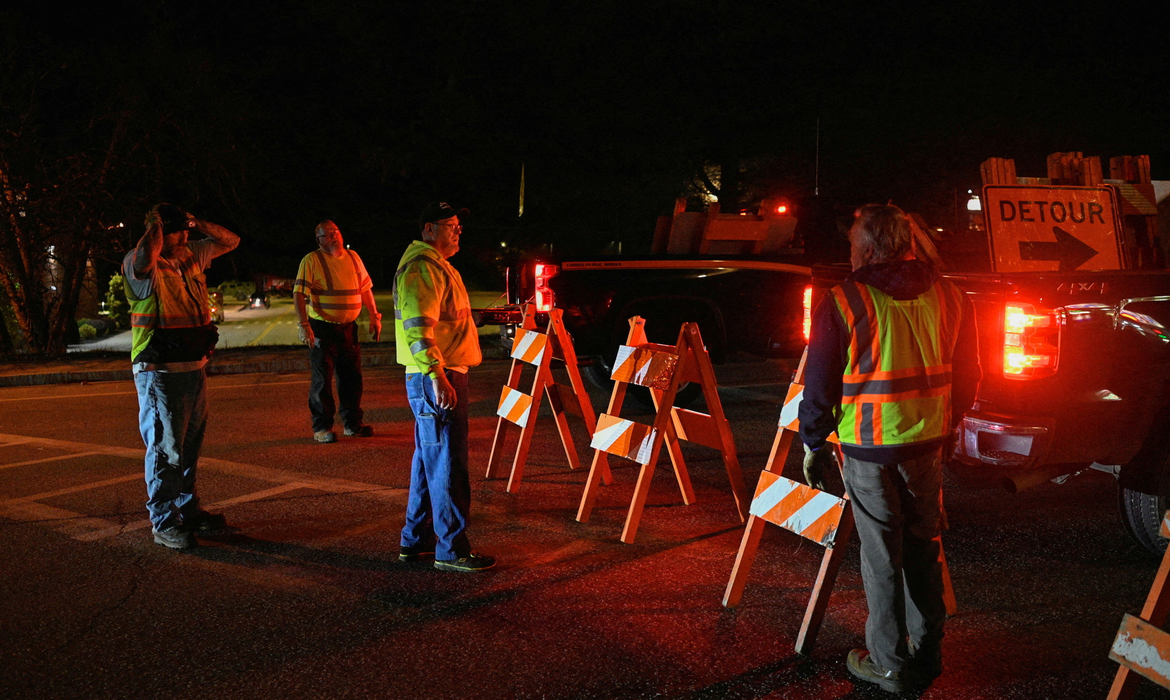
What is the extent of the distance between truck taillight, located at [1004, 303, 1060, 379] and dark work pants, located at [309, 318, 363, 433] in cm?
562

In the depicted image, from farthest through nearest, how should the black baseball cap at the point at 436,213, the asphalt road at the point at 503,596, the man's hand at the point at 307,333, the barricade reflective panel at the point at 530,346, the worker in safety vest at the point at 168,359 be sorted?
the man's hand at the point at 307,333
the barricade reflective panel at the point at 530,346
the worker in safety vest at the point at 168,359
the black baseball cap at the point at 436,213
the asphalt road at the point at 503,596

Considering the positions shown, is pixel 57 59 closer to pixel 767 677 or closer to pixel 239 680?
pixel 239 680

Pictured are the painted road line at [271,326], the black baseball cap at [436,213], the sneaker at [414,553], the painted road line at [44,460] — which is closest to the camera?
the black baseball cap at [436,213]

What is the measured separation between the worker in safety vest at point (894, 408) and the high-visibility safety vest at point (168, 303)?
3663 mm

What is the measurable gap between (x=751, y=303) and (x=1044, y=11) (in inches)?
820

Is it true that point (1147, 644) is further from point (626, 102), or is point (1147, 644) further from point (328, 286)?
point (626, 102)

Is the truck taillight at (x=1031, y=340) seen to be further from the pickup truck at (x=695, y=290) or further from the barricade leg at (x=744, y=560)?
the pickup truck at (x=695, y=290)

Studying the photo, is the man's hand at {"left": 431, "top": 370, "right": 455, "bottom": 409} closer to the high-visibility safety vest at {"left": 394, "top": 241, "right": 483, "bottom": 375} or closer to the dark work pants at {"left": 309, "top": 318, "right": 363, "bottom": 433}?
the high-visibility safety vest at {"left": 394, "top": 241, "right": 483, "bottom": 375}

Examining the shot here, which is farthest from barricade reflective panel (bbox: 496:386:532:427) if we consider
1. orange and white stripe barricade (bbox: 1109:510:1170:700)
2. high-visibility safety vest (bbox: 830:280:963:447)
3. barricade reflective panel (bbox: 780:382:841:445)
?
orange and white stripe barricade (bbox: 1109:510:1170:700)

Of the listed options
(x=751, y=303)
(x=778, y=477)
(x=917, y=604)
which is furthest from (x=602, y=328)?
(x=917, y=604)

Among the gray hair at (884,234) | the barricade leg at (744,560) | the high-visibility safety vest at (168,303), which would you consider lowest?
the barricade leg at (744,560)

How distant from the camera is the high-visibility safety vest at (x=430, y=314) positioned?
480 centimetres

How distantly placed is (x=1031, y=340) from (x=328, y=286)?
593 cm

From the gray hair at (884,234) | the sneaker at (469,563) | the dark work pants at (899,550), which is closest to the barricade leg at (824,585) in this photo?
the dark work pants at (899,550)
